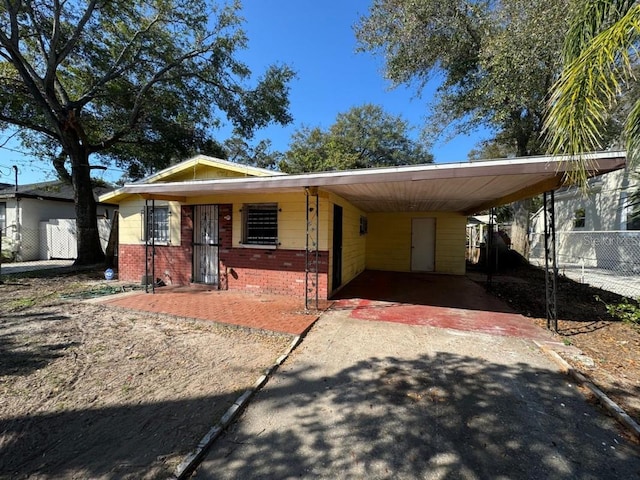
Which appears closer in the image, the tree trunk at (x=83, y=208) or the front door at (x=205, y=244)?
the front door at (x=205, y=244)

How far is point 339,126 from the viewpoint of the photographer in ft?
78.1

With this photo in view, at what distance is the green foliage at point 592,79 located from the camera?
2492 mm

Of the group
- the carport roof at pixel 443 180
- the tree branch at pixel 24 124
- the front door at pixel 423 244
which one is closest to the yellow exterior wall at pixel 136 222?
the carport roof at pixel 443 180

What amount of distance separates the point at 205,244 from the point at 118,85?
923 centimetres

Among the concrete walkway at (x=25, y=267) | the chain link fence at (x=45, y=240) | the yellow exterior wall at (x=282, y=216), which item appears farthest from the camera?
the chain link fence at (x=45, y=240)

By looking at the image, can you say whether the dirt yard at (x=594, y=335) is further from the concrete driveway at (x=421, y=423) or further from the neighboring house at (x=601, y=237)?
the neighboring house at (x=601, y=237)

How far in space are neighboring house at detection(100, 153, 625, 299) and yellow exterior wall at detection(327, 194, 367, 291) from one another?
3 centimetres

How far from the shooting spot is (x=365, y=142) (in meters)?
23.5

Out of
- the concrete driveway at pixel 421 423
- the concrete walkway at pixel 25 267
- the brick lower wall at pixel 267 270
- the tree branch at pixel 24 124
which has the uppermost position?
the tree branch at pixel 24 124

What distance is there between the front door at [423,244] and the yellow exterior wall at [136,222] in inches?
332

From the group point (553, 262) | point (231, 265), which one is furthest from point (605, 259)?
point (231, 265)

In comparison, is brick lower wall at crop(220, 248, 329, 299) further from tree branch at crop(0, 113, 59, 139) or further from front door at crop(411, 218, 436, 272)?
tree branch at crop(0, 113, 59, 139)

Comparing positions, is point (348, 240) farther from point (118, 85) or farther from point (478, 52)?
point (118, 85)

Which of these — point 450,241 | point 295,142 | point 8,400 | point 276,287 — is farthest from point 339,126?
point 8,400
